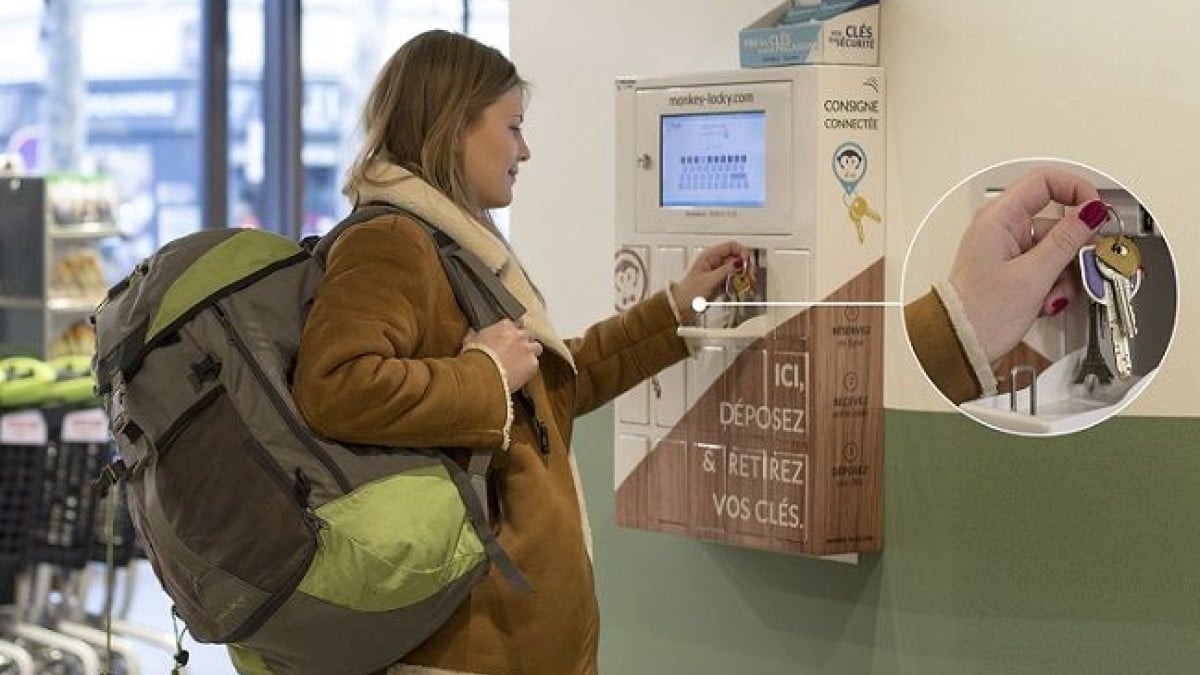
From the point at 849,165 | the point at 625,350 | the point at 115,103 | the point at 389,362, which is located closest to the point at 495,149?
the point at 389,362

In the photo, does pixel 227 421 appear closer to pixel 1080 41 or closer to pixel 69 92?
pixel 1080 41

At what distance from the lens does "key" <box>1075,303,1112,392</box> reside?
2.76 metres

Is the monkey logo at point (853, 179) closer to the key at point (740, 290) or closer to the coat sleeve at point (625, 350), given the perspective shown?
the key at point (740, 290)

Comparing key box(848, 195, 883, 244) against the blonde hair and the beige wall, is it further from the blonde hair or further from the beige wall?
the blonde hair

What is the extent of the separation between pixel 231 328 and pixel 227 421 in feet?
0.44

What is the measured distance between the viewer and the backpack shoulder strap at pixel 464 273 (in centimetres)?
268

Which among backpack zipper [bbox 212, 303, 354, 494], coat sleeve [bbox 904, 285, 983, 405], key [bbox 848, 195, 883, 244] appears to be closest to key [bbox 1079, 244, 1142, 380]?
coat sleeve [bbox 904, 285, 983, 405]

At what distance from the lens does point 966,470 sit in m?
3.07

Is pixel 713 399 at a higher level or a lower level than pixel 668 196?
lower

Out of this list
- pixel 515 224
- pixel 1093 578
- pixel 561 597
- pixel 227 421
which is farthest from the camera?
pixel 515 224

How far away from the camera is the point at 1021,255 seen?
9.31ft

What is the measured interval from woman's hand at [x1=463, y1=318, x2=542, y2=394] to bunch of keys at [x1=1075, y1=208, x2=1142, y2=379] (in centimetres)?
80

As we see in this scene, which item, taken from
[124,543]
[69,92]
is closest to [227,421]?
[124,543]

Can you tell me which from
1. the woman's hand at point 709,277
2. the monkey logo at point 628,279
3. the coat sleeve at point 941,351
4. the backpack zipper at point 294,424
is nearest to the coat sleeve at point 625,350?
the woman's hand at point 709,277
